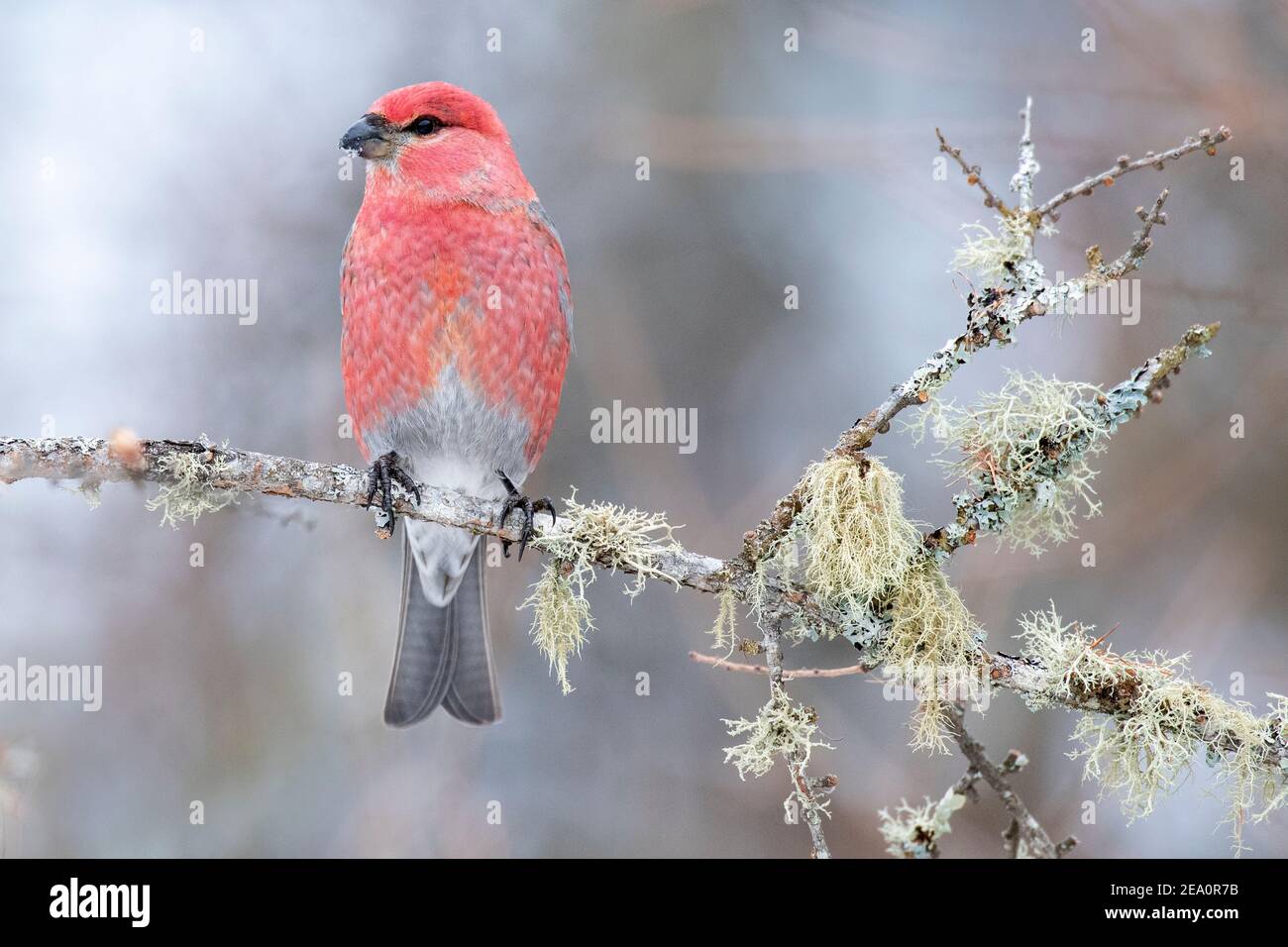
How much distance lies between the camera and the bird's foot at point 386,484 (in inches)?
113

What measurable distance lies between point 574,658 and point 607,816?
2.12 ft

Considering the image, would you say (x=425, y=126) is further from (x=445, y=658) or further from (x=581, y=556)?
(x=445, y=658)

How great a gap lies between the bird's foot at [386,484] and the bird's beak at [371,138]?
983 mm

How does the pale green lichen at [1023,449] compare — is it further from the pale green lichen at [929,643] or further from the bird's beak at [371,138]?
the bird's beak at [371,138]

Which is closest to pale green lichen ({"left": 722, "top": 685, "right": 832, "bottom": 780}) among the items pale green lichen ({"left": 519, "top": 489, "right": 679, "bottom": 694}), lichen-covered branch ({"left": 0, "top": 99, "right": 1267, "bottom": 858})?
lichen-covered branch ({"left": 0, "top": 99, "right": 1267, "bottom": 858})

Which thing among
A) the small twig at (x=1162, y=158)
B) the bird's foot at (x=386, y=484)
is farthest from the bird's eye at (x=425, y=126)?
the small twig at (x=1162, y=158)

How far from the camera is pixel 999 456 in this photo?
2299mm

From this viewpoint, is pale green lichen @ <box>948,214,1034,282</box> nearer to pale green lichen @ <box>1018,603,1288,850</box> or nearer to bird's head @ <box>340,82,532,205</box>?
pale green lichen @ <box>1018,603,1288,850</box>

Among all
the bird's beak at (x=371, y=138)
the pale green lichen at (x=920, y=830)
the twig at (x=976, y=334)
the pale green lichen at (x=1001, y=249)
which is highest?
the bird's beak at (x=371, y=138)

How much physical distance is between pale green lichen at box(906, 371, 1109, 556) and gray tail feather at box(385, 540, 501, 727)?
6.78 feet

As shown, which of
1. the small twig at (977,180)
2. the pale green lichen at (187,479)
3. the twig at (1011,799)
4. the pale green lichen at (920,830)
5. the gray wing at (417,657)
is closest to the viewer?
the pale green lichen at (920,830)

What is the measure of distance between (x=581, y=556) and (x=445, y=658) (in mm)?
1398

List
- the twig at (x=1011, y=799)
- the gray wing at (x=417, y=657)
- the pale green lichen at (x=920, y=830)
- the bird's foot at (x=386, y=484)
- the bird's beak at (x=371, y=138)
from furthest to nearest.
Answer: the gray wing at (x=417, y=657) → the bird's beak at (x=371, y=138) → the bird's foot at (x=386, y=484) → the twig at (x=1011, y=799) → the pale green lichen at (x=920, y=830)

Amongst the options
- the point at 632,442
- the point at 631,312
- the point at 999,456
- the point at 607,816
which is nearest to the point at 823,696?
the point at 607,816
